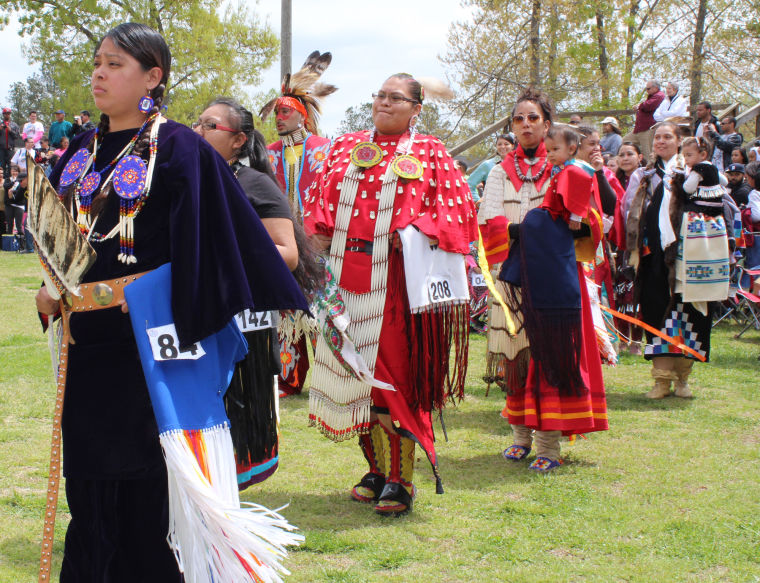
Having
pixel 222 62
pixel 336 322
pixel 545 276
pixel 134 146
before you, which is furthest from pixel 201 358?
pixel 222 62

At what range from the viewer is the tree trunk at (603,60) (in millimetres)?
18125

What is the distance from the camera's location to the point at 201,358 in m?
2.26

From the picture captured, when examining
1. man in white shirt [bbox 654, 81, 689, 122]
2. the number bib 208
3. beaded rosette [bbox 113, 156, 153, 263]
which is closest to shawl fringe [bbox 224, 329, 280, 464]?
the number bib 208

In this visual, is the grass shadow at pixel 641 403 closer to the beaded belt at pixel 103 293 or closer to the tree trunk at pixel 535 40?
the beaded belt at pixel 103 293

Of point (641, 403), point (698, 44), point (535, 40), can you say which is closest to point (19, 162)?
point (535, 40)

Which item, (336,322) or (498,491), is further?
(498,491)

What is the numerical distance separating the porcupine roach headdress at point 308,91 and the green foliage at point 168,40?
17.4m

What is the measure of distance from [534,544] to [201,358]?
1822 mm

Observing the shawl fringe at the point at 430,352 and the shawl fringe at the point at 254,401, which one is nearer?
the shawl fringe at the point at 254,401

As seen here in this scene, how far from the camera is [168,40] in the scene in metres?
23.2

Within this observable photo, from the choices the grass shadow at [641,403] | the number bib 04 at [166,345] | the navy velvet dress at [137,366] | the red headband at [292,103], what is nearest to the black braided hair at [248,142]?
the navy velvet dress at [137,366]

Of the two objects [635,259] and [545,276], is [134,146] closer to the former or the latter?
[545,276]

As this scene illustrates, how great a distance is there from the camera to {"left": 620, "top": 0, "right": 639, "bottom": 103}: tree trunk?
18.0m

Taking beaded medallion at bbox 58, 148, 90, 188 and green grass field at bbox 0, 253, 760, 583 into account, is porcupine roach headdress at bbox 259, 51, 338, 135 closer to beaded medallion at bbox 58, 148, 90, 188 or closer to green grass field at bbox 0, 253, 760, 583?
green grass field at bbox 0, 253, 760, 583
